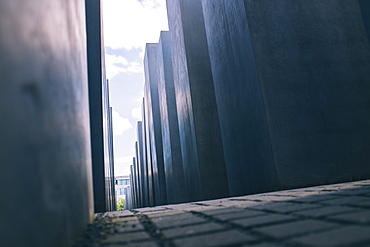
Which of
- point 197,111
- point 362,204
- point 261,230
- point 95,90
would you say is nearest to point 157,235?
point 261,230

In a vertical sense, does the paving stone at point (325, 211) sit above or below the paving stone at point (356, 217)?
above

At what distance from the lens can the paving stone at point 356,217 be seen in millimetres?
1559

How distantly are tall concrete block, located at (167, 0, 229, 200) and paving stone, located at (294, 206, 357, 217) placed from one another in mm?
5710

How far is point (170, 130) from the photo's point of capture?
12.5 meters

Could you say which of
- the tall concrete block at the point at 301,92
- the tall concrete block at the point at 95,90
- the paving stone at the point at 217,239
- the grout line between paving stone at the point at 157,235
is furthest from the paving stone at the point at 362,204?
the tall concrete block at the point at 95,90

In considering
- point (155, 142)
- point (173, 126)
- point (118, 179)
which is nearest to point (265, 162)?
point (173, 126)

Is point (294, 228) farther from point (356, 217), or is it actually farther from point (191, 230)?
point (191, 230)

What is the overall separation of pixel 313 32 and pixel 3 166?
5382mm

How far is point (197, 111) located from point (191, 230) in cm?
645

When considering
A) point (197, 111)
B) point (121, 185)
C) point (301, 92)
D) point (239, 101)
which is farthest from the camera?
point (121, 185)

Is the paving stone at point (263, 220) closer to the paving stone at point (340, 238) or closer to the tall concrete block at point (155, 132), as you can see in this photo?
the paving stone at point (340, 238)

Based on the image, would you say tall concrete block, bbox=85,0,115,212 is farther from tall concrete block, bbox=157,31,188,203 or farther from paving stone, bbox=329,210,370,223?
tall concrete block, bbox=157,31,188,203

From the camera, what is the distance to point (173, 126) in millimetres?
12477

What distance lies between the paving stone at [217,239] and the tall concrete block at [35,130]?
57cm
